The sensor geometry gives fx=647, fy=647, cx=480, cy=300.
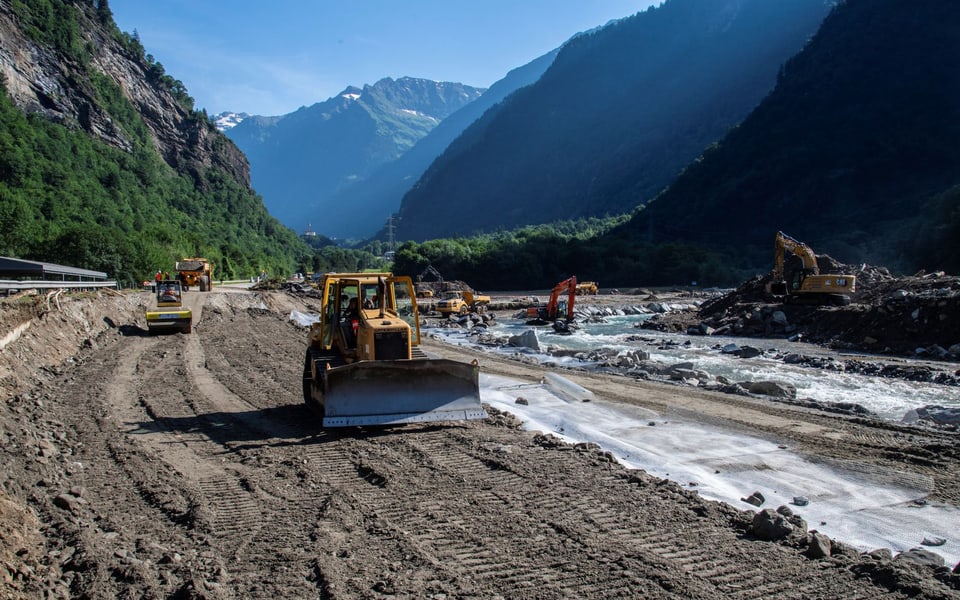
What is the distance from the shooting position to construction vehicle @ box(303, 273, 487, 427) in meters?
9.25

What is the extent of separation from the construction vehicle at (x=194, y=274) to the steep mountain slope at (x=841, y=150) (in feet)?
211

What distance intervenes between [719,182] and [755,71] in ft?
259

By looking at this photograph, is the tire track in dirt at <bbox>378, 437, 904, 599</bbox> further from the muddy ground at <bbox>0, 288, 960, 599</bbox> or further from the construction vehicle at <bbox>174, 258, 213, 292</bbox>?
the construction vehicle at <bbox>174, 258, 213, 292</bbox>

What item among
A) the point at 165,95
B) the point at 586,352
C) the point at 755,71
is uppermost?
the point at 755,71

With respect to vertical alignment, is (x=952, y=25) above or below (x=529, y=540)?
above

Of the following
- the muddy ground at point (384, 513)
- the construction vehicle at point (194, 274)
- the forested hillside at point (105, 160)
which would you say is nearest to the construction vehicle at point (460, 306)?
the construction vehicle at point (194, 274)

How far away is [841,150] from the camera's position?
311 ft

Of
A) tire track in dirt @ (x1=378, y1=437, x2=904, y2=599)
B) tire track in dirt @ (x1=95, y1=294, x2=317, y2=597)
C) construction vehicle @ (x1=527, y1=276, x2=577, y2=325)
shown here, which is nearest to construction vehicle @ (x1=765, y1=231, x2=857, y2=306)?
construction vehicle @ (x1=527, y1=276, x2=577, y2=325)

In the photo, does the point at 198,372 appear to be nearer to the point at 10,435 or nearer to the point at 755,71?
the point at 10,435

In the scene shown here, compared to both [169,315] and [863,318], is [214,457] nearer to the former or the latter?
[169,315]

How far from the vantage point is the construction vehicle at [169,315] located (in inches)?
→ 907

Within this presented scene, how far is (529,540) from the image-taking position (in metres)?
5.66

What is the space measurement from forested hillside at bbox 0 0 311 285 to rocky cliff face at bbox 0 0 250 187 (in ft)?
0.66

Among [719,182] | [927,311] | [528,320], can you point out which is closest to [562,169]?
[719,182]
